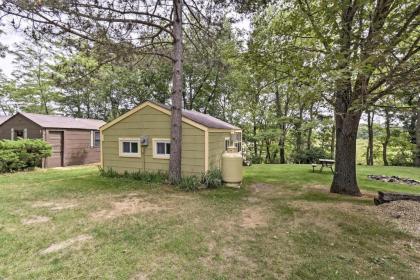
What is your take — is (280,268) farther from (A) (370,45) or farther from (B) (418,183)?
(B) (418,183)

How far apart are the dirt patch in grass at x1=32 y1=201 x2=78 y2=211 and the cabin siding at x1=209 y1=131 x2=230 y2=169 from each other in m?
4.41

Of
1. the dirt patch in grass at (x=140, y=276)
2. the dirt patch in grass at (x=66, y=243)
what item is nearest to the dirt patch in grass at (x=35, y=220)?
the dirt patch in grass at (x=66, y=243)

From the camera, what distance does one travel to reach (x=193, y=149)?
8.16 metres

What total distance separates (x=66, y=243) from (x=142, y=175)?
5.02 meters

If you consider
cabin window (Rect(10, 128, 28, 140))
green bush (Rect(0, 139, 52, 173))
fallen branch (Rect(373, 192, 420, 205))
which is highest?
cabin window (Rect(10, 128, 28, 140))

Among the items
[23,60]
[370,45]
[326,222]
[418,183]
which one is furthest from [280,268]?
[23,60]

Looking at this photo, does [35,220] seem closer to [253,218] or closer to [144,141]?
[253,218]

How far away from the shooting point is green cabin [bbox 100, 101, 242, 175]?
26.5ft

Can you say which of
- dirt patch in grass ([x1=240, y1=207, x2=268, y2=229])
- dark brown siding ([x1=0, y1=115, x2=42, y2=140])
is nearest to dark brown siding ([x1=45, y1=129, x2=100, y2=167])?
dark brown siding ([x1=0, y1=115, x2=42, y2=140])

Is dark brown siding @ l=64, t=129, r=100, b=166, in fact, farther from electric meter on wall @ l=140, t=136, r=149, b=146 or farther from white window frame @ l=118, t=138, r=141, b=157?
electric meter on wall @ l=140, t=136, r=149, b=146

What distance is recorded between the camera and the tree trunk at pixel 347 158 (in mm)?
6496

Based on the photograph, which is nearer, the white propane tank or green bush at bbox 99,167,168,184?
the white propane tank

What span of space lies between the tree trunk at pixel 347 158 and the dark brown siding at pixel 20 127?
1407cm

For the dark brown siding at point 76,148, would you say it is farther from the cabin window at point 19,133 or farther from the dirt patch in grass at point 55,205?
the dirt patch in grass at point 55,205
